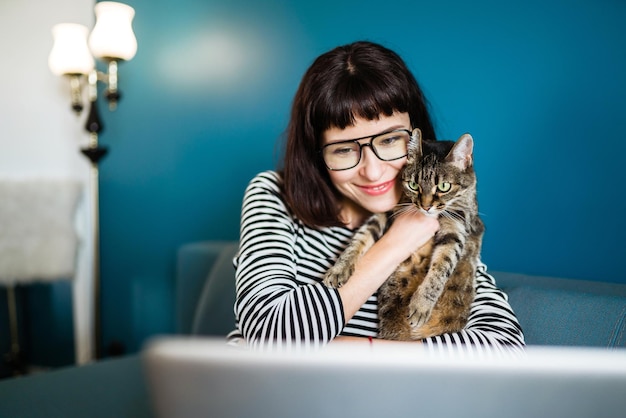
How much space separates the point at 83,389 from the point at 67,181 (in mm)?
1526

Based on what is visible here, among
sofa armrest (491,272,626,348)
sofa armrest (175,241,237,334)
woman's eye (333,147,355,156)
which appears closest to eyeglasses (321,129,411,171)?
woman's eye (333,147,355,156)

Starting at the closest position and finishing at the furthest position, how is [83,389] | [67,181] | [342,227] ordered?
[342,227]
[83,389]
[67,181]

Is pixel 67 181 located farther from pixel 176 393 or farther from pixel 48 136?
pixel 176 393

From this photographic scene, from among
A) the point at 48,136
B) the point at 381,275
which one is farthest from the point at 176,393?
the point at 48,136

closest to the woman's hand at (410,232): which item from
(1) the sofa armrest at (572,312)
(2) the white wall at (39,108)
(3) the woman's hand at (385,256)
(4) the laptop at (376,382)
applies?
(3) the woman's hand at (385,256)

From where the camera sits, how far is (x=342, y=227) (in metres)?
1.39

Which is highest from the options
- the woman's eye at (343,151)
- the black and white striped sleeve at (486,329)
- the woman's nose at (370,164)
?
the woman's eye at (343,151)

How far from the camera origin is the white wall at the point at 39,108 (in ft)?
9.88

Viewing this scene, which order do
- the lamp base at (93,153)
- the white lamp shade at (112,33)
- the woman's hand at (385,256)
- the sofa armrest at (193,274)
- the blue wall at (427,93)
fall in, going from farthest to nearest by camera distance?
the lamp base at (93,153)
the white lamp shade at (112,33)
the sofa armrest at (193,274)
the blue wall at (427,93)
the woman's hand at (385,256)

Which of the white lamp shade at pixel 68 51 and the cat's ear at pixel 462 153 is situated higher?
the white lamp shade at pixel 68 51

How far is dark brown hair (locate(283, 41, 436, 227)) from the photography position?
121cm

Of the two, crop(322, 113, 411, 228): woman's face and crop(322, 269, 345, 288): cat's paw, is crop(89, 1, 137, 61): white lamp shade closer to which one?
crop(322, 113, 411, 228): woman's face

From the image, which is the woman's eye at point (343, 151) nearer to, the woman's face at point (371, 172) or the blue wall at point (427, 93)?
the woman's face at point (371, 172)

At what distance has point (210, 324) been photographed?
6.28 feet
